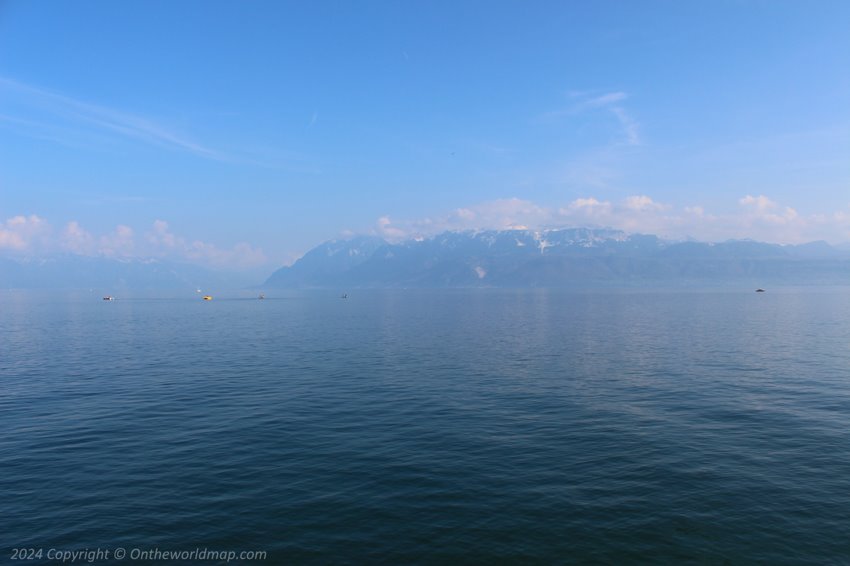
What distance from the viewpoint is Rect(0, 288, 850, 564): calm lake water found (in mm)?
24438

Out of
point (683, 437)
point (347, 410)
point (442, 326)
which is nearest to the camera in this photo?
point (683, 437)

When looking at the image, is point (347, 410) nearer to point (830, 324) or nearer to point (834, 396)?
point (834, 396)

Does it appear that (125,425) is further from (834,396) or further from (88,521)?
(834,396)

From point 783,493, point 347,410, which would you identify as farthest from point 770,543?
point 347,410

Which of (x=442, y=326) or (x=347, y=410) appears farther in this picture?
(x=442, y=326)

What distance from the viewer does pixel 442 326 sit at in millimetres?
140750

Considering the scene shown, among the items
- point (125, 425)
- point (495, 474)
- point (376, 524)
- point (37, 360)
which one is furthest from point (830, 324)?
point (37, 360)

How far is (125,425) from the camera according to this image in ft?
144

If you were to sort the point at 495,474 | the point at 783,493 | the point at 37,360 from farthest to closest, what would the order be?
1. the point at 37,360
2. the point at 495,474
3. the point at 783,493

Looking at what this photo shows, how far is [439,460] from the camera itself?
34719 millimetres

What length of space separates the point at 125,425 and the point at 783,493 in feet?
165

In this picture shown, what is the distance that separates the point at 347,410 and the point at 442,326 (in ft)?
305

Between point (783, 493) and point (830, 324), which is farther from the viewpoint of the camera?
point (830, 324)

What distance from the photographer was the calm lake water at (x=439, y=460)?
24.4 m
